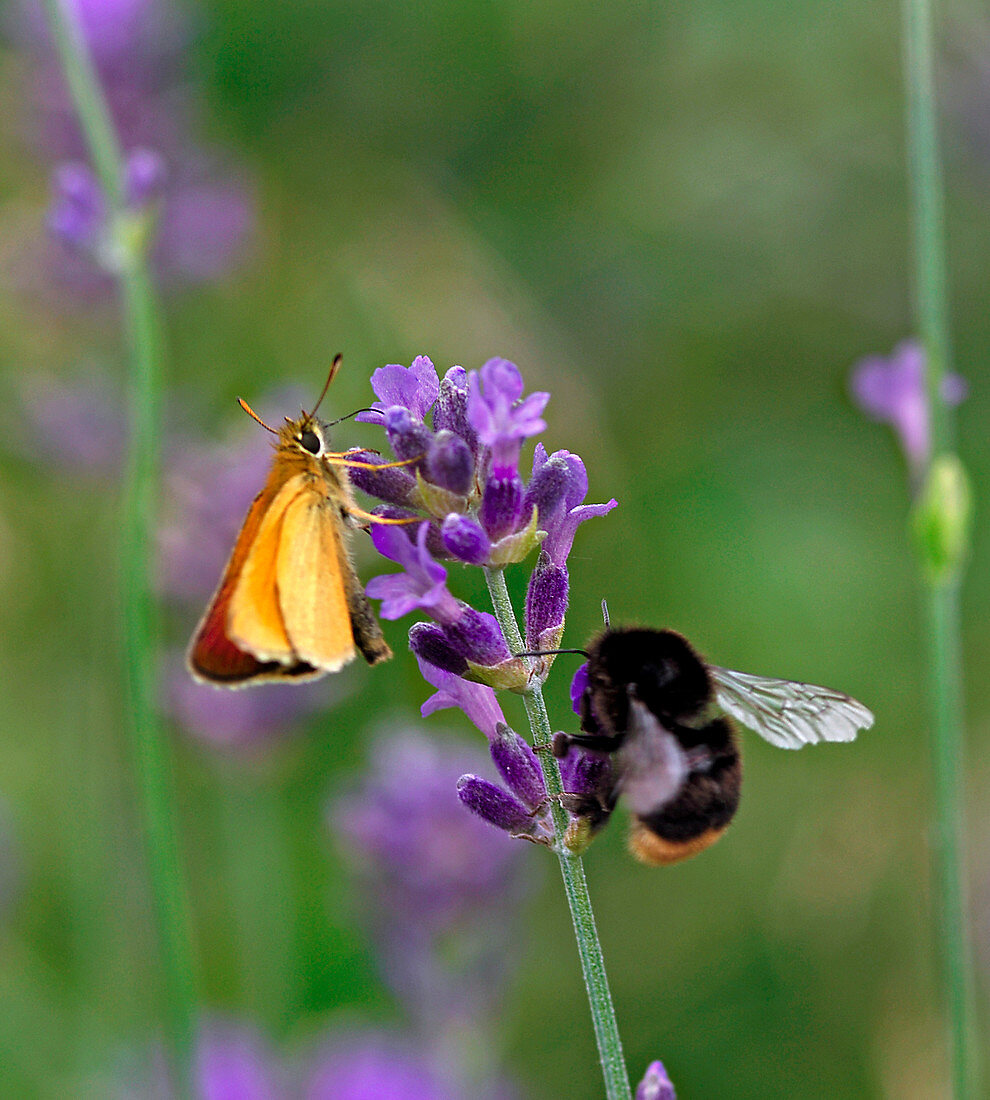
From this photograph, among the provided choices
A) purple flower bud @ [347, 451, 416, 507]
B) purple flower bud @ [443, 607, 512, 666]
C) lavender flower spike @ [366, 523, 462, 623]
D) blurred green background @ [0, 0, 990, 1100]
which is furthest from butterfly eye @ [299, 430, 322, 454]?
blurred green background @ [0, 0, 990, 1100]

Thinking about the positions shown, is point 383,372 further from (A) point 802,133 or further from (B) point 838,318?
(A) point 802,133

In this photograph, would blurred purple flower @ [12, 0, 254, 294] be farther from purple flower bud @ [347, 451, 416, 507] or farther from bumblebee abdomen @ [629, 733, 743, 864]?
bumblebee abdomen @ [629, 733, 743, 864]

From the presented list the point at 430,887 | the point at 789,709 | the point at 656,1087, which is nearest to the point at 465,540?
the point at 789,709

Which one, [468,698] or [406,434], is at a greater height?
[406,434]

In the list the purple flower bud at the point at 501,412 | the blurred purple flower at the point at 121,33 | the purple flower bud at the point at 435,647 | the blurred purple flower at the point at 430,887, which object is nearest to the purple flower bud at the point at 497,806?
the purple flower bud at the point at 435,647

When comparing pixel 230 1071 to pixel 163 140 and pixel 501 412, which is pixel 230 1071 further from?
pixel 163 140

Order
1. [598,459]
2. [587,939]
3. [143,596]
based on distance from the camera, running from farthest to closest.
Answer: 1. [598,459]
2. [143,596]
3. [587,939]
